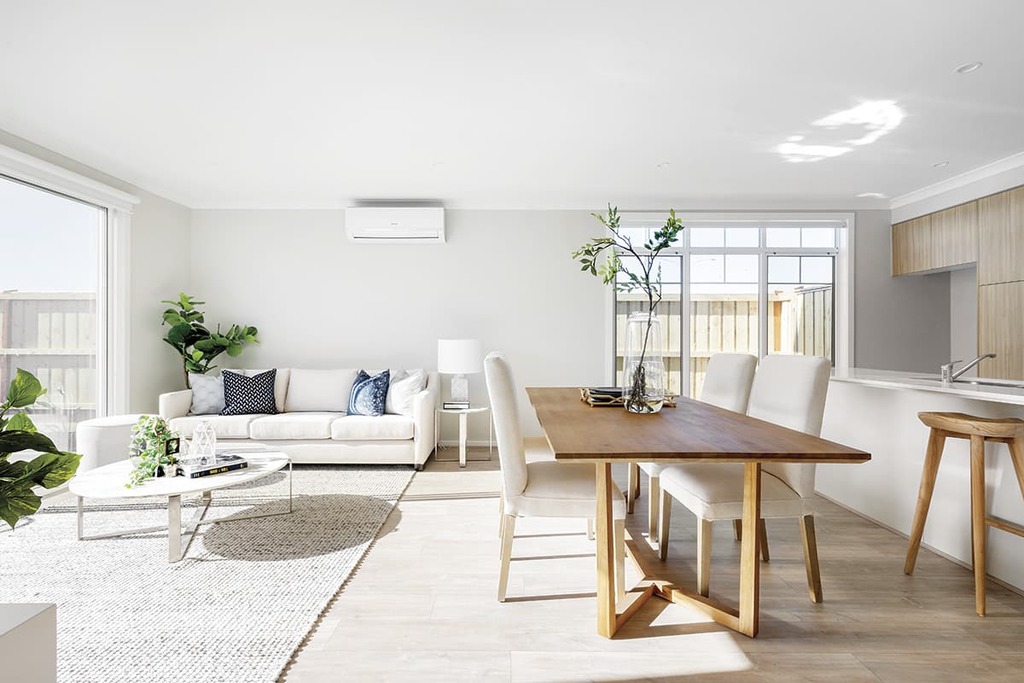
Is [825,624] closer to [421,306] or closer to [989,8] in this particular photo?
[989,8]

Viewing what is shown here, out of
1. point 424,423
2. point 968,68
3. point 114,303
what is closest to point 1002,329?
point 968,68

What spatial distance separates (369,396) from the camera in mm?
4879

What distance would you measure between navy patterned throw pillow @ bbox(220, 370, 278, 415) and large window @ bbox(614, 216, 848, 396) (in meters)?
3.41

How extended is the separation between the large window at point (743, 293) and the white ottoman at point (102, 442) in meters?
4.27

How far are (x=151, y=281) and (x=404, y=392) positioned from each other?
2571 millimetres

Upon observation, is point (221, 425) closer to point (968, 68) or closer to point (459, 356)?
point (459, 356)

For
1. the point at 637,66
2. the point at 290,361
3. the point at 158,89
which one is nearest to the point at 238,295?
the point at 290,361

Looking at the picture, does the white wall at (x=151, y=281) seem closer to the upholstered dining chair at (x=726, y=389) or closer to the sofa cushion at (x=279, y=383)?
the sofa cushion at (x=279, y=383)

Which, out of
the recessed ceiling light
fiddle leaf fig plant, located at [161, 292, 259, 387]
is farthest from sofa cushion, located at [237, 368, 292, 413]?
the recessed ceiling light

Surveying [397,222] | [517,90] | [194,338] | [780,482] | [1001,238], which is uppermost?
[517,90]

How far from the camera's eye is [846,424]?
3.50m

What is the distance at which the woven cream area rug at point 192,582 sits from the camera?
1.85 m

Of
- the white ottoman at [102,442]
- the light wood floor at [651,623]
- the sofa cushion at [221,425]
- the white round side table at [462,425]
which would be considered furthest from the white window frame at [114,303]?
the light wood floor at [651,623]

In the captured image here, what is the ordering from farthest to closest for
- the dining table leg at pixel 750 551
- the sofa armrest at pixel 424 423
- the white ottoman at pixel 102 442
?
the sofa armrest at pixel 424 423 < the white ottoman at pixel 102 442 < the dining table leg at pixel 750 551
